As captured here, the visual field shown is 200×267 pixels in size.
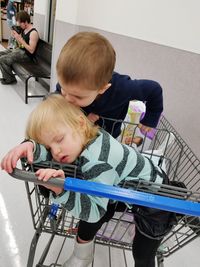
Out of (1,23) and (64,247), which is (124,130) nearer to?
(64,247)

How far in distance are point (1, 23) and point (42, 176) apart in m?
6.74

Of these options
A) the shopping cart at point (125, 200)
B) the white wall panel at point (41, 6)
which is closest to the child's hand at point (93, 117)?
the shopping cart at point (125, 200)

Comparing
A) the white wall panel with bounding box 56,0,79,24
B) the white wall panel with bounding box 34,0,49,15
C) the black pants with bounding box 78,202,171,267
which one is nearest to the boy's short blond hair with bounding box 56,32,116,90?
the black pants with bounding box 78,202,171,267

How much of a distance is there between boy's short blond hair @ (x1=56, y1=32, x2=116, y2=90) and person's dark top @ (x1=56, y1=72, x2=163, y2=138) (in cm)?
23

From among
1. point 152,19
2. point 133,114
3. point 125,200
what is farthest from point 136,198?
point 152,19

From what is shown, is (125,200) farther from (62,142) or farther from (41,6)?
(41,6)

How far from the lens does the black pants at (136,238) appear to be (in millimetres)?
831

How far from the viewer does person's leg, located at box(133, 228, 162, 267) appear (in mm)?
828

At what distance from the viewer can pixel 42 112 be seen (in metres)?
0.70

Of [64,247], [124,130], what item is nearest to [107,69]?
[124,130]

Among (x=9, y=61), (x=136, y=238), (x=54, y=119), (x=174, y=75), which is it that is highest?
(x=54, y=119)

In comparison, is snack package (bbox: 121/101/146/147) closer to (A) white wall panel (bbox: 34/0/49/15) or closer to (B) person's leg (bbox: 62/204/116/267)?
(B) person's leg (bbox: 62/204/116/267)

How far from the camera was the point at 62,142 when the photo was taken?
0.68 meters

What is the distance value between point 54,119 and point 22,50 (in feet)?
10.5
